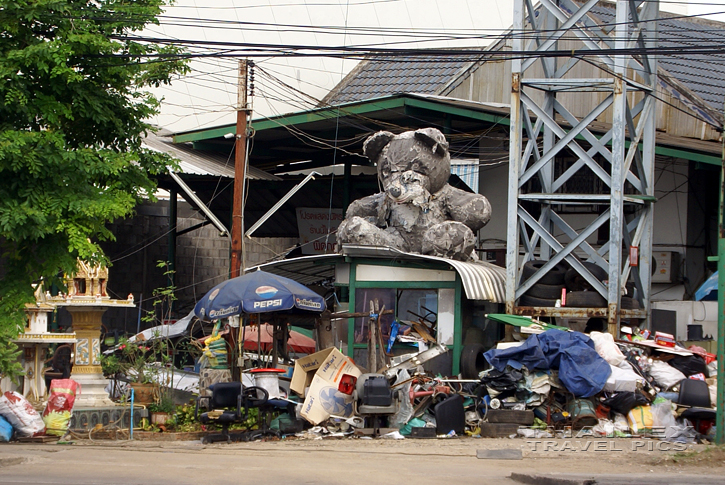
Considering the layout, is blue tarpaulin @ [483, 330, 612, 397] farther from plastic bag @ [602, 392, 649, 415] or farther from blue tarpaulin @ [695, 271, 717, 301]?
blue tarpaulin @ [695, 271, 717, 301]

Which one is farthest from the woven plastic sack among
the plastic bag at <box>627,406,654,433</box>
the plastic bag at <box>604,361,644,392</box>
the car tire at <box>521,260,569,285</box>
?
the plastic bag at <box>627,406,654,433</box>

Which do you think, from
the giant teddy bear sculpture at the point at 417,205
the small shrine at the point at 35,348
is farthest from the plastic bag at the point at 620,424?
the small shrine at the point at 35,348

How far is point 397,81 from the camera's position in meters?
30.2

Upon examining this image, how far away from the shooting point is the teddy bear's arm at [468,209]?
16422mm

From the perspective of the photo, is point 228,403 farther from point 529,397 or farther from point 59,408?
point 529,397

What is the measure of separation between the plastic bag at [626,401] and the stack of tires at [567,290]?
98.9 inches

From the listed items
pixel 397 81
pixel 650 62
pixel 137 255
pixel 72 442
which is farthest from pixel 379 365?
pixel 397 81

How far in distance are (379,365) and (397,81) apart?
1764cm

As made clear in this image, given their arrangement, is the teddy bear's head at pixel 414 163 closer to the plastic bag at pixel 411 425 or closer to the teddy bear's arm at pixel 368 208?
the teddy bear's arm at pixel 368 208

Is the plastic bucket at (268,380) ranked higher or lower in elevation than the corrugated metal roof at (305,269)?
lower

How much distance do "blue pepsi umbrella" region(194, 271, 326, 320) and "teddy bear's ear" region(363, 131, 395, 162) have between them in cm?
389

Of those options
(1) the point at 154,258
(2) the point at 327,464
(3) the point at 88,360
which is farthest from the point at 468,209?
(1) the point at 154,258

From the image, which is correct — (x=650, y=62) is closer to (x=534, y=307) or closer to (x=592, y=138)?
(x=592, y=138)

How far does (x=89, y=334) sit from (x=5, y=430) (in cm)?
252
